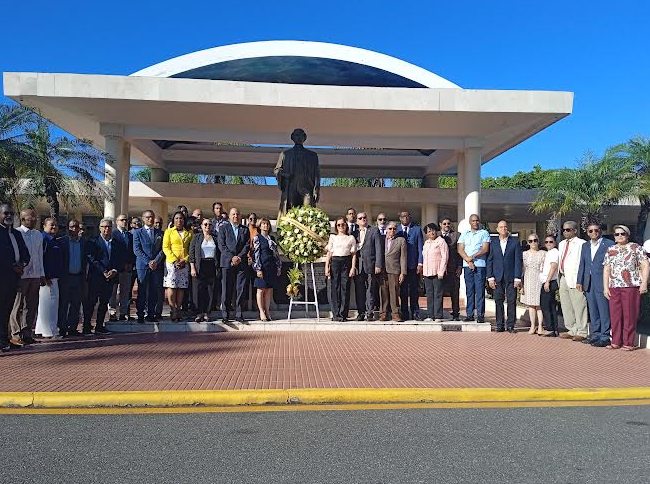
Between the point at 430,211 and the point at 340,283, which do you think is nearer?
the point at 340,283

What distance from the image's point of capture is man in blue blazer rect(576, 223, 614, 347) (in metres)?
8.48

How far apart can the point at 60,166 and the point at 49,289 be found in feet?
41.6

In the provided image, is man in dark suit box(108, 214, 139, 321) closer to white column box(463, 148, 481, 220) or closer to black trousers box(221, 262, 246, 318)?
black trousers box(221, 262, 246, 318)

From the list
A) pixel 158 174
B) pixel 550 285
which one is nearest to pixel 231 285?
pixel 550 285

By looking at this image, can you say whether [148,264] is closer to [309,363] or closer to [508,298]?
[309,363]

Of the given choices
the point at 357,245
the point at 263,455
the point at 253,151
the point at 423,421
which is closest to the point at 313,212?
the point at 357,245

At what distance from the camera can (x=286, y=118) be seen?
18062 mm

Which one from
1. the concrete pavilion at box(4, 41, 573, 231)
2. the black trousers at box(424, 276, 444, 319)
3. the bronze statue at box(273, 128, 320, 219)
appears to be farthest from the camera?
the concrete pavilion at box(4, 41, 573, 231)

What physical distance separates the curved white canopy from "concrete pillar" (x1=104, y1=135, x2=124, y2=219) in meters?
4.61

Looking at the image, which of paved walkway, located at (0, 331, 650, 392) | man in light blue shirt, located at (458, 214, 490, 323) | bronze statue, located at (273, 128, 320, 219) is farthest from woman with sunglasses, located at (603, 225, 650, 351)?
bronze statue, located at (273, 128, 320, 219)

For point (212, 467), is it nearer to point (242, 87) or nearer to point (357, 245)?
point (357, 245)

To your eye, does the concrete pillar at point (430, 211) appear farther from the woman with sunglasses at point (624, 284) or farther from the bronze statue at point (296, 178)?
the woman with sunglasses at point (624, 284)

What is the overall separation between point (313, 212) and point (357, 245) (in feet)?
3.23

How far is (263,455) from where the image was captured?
12.5 ft
